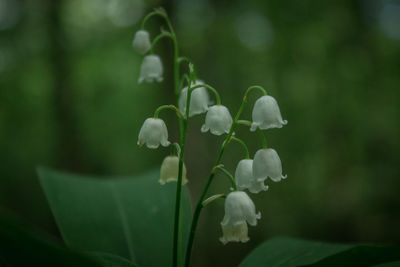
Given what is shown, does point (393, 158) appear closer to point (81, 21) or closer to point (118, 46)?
point (118, 46)

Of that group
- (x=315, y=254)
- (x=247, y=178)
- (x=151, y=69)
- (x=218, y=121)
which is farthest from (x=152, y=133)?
(x=315, y=254)

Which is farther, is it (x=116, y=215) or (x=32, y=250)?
(x=116, y=215)

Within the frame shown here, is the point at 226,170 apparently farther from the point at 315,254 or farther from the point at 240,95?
the point at 240,95

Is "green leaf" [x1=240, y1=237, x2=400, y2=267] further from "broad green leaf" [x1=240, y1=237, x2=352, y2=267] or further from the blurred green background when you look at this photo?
the blurred green background

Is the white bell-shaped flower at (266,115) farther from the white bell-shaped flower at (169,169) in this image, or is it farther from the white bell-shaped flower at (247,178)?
the white bell-shaped flower at (169,169)

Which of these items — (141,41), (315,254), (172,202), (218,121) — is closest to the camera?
(218,121)

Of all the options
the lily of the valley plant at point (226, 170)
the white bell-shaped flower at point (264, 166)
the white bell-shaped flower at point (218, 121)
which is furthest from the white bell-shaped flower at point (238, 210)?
the white bell-shaped flower at point (218, 121)

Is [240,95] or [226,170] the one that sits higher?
[226,170]
